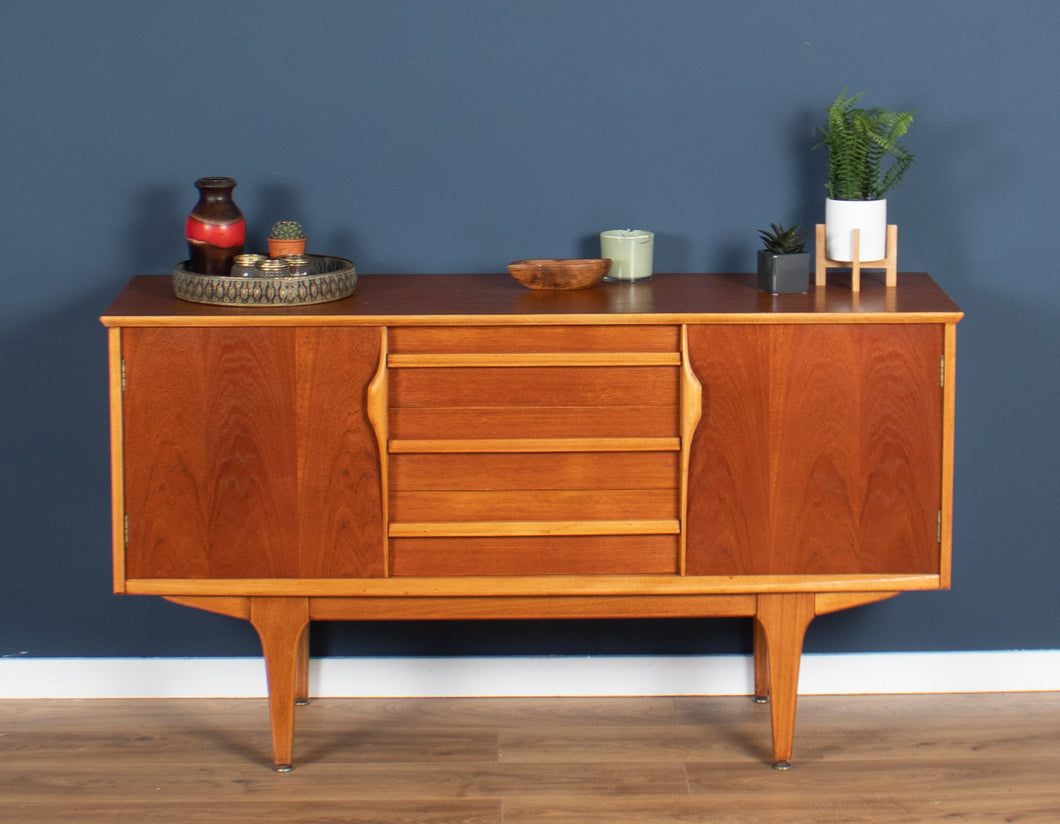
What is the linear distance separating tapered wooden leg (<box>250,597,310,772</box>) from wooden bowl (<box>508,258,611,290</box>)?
74 cm

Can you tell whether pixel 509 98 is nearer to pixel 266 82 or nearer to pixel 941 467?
pixel 266 82

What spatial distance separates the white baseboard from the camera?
3098mm

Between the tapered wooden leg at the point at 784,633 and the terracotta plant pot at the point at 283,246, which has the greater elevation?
the terracotta plant pot at the point at 283,246

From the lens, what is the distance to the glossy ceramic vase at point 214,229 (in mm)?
2703

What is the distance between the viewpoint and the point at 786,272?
2695mm

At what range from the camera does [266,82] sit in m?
2.87

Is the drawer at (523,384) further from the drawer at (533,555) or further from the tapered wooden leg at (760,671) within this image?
the tapered wooden leg at (760,671)

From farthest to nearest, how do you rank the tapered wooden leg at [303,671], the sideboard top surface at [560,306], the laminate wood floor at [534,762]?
the tapered wooden leg at [303,671], the laminate wood floor at [534,762], the sideboard top surface at [560,306]

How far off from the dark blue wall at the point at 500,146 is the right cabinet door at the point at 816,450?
0.46 m

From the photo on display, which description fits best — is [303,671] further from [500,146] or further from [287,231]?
[500,146]

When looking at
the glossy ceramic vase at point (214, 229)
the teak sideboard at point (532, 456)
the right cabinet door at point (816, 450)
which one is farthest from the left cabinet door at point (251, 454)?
the right cabinet door at point (816, 450)

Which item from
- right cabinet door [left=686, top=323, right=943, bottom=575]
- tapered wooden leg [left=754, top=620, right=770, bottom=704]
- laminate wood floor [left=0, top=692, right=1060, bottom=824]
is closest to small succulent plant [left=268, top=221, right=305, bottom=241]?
right cabinet door [left=686, top=323, right=943, bottom=575]

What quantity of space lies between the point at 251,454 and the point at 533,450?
1.68 feet

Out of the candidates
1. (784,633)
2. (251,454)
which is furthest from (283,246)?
(784,633)
